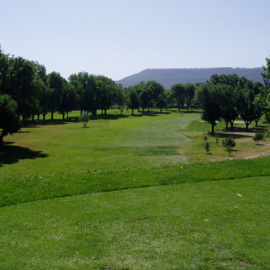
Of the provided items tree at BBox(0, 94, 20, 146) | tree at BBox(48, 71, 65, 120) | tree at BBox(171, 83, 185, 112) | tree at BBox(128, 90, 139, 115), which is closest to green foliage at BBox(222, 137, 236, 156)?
tree at BBox(0, 94, 20, 146)

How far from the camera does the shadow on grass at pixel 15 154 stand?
3494cm

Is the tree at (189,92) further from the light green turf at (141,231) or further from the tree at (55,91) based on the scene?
the light green turf at (141,231)

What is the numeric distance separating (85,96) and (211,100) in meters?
64.6

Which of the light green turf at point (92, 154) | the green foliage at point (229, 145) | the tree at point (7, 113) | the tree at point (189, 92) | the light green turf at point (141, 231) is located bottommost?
the light green turf at point (92, 154)

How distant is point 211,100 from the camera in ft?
211

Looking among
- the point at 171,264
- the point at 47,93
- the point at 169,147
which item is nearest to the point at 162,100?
the point at 47,93

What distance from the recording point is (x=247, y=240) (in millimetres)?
8289

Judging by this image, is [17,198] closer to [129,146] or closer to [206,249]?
[206,249]

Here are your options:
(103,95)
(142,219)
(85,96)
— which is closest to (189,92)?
(103,95)

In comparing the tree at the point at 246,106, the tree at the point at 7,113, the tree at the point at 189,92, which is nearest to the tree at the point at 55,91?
the tree at the point at 7,113

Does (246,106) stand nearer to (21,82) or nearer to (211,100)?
(211,100)

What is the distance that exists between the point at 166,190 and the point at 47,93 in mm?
83629

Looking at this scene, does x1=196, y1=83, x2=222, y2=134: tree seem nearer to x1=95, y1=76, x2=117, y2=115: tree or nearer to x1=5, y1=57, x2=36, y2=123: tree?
x1=5, y1=57, x2=36, y2=123: tree

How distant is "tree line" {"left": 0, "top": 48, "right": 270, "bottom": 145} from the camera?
4006 centimetres
